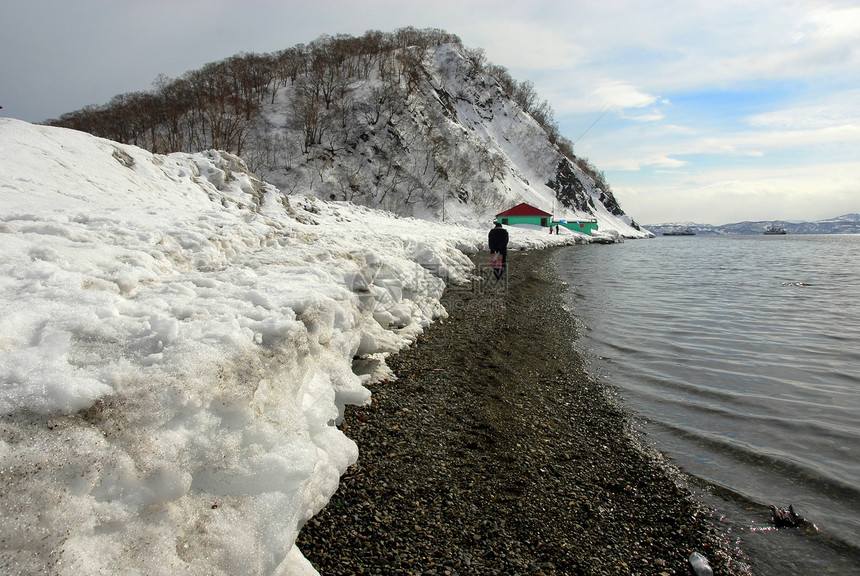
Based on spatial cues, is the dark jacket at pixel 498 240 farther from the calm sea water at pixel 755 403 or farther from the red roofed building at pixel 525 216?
the red roofed building at pixel 525 216

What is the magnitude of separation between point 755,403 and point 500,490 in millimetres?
4717

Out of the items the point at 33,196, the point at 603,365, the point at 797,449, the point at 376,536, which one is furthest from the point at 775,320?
the point at 33,196

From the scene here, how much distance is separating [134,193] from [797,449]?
47.4 ft

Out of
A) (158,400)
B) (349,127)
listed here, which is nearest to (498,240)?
(158,400)

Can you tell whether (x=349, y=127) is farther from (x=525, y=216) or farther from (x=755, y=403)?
(x=755, y=403)

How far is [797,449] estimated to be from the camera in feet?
16.0

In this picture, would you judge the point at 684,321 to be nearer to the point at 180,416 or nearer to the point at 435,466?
the point at 435,466

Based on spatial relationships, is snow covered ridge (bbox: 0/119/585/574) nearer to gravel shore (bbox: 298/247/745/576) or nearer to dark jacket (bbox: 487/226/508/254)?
gravel shore (bbox: 298/247/745/576)

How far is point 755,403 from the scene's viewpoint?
19.8ft

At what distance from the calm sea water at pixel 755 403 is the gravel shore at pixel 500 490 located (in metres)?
0.49

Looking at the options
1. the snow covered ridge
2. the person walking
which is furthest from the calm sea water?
the snow covered ridge

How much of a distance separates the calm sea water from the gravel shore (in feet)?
1.62

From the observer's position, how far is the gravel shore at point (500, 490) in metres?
3.00

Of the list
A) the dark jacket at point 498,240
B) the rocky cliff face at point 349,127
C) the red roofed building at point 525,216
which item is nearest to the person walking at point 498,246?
the dark jacket at point 498,240
